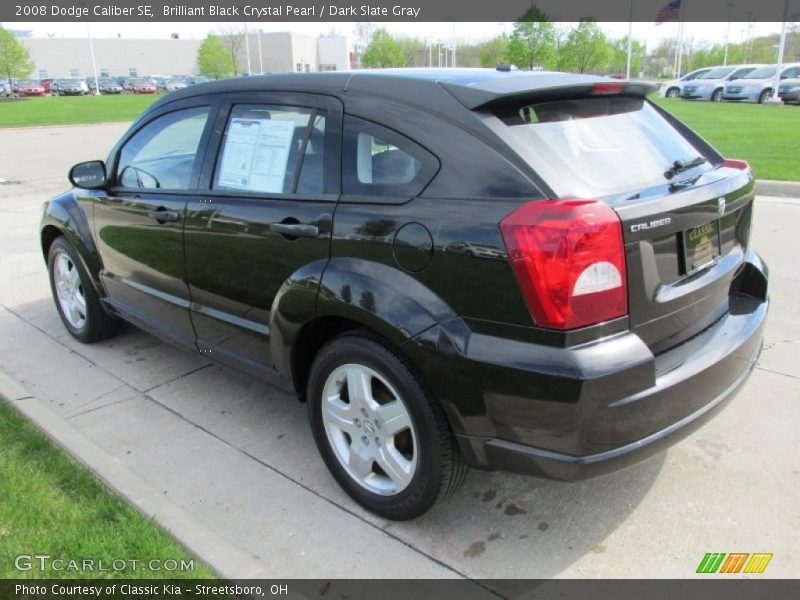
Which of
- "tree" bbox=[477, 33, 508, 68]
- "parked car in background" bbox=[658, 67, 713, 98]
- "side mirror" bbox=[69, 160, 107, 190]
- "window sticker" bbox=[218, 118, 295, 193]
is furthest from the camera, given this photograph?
"tree" bbox=[477, 33, 508, 68]

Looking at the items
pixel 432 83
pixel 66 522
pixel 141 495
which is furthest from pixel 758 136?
pixel 66 522

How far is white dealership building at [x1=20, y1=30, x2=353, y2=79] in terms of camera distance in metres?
88.4

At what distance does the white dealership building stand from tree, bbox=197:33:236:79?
10.3 meters

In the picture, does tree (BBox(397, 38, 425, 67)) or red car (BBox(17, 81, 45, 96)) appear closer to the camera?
red car (BBox(17, 81, 45, 96))

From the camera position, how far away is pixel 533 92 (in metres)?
2.47

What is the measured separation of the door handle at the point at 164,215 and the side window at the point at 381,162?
1.23m

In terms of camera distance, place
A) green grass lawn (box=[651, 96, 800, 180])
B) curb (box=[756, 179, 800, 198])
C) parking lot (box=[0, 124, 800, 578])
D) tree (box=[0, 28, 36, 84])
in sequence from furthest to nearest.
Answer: tree (box=[0, 28, 36, 84])
green grass lawn (box=[651, 96, 800, 180])
curb (box=[756, 179, 800, 198])
parking lot (box=[0, 124, 800, 578])

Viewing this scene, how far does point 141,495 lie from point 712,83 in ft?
114

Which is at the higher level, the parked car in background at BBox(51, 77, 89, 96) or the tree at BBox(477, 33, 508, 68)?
the tree at BBox(477, 33, 508, 68)

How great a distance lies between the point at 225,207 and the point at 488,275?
1.55m

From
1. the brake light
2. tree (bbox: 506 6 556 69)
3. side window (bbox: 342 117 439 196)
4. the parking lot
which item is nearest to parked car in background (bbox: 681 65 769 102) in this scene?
tree (bbox: 506 6 556 69)

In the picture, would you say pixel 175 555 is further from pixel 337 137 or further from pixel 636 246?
pixel 636 246

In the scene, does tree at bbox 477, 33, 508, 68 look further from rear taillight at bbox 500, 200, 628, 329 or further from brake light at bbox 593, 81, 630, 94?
rear taillight at bbox 500, 200, 628, 329
